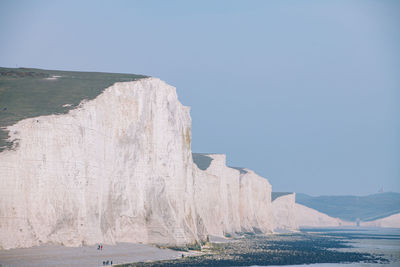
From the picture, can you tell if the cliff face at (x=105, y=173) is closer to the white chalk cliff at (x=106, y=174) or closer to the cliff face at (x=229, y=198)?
the white chalk cliff at (x=106, y=174)

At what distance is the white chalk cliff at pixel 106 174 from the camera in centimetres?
3938

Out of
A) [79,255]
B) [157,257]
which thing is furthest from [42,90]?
[157,257]

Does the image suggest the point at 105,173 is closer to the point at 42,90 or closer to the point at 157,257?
the point at 157,257

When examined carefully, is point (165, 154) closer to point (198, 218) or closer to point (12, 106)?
point (198, 218)

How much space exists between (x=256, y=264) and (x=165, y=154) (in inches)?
616

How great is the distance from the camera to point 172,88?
193ft

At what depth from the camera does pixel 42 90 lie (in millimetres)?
50469

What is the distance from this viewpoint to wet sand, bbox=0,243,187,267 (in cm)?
3550

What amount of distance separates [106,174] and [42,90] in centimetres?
954

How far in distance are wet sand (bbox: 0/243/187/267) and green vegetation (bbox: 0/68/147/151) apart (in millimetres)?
7437

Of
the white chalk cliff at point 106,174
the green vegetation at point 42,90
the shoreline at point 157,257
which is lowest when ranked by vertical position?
the shoreline at point 157,257

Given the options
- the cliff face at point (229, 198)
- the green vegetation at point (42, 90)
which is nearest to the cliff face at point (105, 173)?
the green vegetation at point (42, 90)

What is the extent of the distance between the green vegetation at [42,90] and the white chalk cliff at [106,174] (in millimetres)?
1225

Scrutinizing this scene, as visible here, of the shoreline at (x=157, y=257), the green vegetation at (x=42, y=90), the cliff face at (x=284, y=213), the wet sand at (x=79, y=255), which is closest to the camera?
the wet sand at (x=79, y=255)
